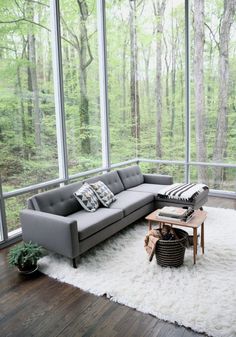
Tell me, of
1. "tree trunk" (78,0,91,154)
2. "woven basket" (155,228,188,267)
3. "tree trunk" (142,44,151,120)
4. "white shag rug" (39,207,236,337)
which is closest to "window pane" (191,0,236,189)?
"tree trunk" (142,44,151,120)

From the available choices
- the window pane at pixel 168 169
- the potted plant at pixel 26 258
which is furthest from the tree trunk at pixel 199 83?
the potted plant at pixel 26 258

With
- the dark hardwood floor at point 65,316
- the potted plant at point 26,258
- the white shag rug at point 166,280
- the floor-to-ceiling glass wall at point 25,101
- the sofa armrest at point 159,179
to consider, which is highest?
the floor-to-ceiling glass wall at point 25,101

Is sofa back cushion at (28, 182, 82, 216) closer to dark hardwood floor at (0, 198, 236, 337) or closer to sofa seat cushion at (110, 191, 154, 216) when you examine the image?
sofa seat cushion at (110, 191, 154, 216)

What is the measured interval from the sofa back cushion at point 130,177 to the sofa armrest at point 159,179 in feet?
0.33

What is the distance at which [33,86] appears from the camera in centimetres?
418

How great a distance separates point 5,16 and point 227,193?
4.75 meters

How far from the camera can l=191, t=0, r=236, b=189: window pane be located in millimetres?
5484

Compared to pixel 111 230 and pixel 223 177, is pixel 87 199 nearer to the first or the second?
pixel 111 230

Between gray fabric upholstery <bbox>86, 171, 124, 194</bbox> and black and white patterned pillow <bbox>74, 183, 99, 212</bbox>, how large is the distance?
437 mm

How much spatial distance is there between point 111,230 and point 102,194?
61cm

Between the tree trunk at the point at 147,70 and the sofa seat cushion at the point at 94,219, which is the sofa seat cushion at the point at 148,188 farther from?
the tree trunk at the point at 147,70

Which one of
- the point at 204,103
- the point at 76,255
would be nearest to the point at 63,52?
the point at 204,103

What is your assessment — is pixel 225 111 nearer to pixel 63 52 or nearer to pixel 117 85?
pixel 117 85

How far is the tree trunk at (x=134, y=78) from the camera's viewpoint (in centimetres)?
660
